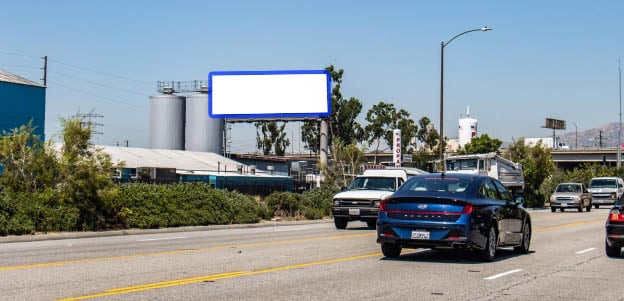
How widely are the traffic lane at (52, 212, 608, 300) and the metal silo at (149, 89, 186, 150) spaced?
83.6m

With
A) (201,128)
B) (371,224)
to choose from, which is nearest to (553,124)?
(201,128)

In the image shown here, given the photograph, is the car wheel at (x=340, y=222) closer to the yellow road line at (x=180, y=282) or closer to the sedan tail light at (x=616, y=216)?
the sedan tail light at (x=616, y=216)

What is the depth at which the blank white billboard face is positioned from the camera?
245 feet

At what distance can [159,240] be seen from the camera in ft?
70.4

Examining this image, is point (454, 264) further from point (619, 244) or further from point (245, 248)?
point (245, 248)

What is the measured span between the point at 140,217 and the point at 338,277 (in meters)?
15.1

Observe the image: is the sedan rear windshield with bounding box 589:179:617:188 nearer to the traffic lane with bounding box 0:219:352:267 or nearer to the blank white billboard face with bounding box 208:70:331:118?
the blank white billboard face with bounding box 208:70:331:118

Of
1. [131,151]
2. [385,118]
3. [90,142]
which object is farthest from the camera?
[385,118]

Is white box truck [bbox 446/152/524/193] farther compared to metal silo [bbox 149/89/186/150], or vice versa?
metal silo [bbox 149/89/186/150]

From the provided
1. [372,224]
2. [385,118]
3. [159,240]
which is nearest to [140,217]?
[159,240]

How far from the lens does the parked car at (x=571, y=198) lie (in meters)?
48.4

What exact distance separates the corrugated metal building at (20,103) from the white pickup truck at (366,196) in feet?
106

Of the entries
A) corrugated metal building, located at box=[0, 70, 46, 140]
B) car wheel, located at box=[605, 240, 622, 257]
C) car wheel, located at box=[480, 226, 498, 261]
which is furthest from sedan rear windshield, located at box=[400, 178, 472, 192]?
corrugated metal building, located at box=[0, 70, 46, 140]

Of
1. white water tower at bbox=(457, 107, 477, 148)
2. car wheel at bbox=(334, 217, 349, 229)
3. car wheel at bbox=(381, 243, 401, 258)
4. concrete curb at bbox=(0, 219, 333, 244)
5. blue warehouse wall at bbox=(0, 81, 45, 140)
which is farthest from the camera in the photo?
white water tower at bbox=(457, 107, 477, 148)
